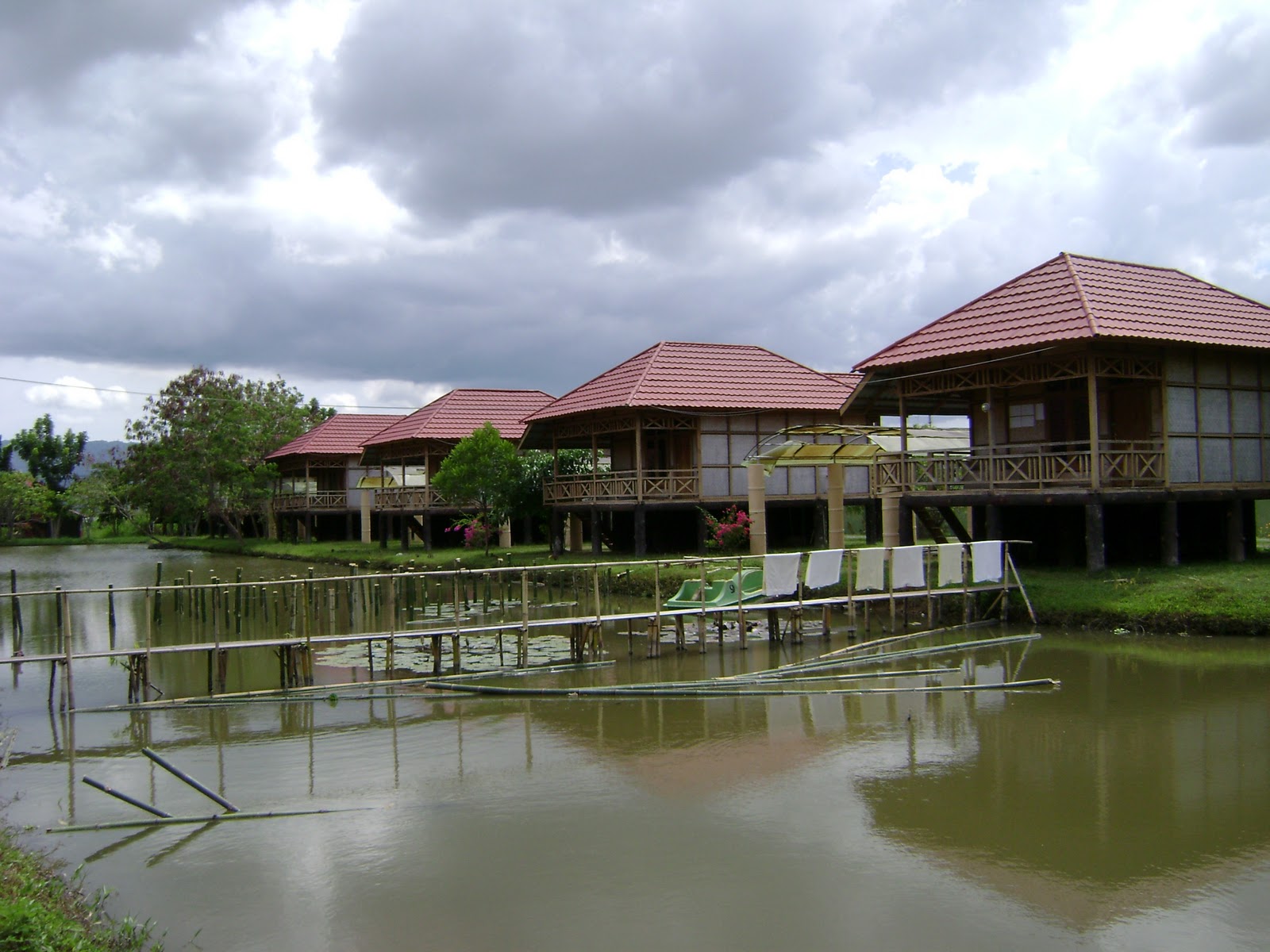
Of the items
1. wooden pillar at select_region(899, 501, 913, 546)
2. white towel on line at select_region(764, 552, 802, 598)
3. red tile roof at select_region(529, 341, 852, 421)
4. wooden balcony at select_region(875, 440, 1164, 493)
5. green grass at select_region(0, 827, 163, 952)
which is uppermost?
red tile roof at select_region(529, 341, 852, 421)

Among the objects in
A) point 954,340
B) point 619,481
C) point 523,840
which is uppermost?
point 954,340

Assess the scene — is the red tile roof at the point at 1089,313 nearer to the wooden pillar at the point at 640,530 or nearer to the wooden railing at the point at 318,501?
the wooden pillar at the point at 640,530

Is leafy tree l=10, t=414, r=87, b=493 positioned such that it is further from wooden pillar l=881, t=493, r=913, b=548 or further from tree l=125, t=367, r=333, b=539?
wooden pillar l=881, t=493, r=913, b=548

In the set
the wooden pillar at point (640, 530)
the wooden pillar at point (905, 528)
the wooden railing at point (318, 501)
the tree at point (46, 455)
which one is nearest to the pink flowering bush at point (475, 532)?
the wooden pillar at point (640, 530)

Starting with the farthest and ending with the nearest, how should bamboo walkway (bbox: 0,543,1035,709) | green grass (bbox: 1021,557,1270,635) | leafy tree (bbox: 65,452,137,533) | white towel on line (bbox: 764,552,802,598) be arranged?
leafy tree (bbox: 65,452,137,533)
white towel on line (bbox: 764,552,802,598)
green grass (bbox: 1021,557,1270,635)
bamboo walkway (bbox: 0,543,1035,709)

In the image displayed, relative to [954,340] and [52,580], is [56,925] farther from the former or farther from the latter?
[52,580]

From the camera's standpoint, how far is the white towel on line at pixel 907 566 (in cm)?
1811

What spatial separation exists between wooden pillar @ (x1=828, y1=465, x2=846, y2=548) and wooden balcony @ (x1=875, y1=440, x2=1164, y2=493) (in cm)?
176

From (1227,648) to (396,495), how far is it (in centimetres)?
2899

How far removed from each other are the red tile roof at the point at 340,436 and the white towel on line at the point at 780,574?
31.0 meters

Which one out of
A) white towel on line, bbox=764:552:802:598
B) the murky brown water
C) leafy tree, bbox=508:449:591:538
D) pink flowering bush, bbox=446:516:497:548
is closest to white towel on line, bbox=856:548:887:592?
white towel on line, bbox=764:552:802:598

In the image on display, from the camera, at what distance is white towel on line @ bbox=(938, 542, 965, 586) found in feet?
60.0

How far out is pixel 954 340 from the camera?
21438 mm

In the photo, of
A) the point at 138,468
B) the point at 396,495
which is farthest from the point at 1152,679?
the point at 138,468
